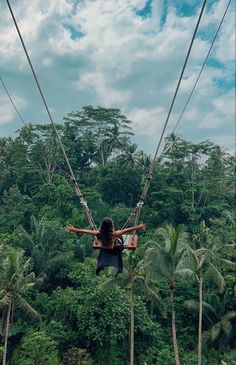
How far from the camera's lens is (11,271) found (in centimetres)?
1598

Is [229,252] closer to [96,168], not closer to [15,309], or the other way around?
[15,309]

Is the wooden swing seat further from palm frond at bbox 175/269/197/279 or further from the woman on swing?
palm frond at bbox 175/269/197/279

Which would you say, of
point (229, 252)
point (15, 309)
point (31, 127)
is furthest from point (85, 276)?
point (31, 127)

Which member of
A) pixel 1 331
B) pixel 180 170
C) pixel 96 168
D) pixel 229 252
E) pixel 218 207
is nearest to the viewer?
pixel 1 331

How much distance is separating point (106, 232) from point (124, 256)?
11118 millimetres

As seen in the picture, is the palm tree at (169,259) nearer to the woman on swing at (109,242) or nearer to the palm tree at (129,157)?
the woman on swing at (109,242)

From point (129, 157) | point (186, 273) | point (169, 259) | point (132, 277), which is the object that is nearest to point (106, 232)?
point (169, 259)

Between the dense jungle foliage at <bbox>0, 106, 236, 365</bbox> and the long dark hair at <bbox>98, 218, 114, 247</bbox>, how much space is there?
30.2ft

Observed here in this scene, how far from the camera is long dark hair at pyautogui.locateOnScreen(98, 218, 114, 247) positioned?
5876 mm

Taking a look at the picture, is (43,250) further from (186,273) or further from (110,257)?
(110,257)

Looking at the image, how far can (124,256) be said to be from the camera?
1691cm

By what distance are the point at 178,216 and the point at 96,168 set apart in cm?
832

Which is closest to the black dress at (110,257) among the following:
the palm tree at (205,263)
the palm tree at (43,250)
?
the palm tree at (205,263)

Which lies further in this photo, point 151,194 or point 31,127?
point 31,127
